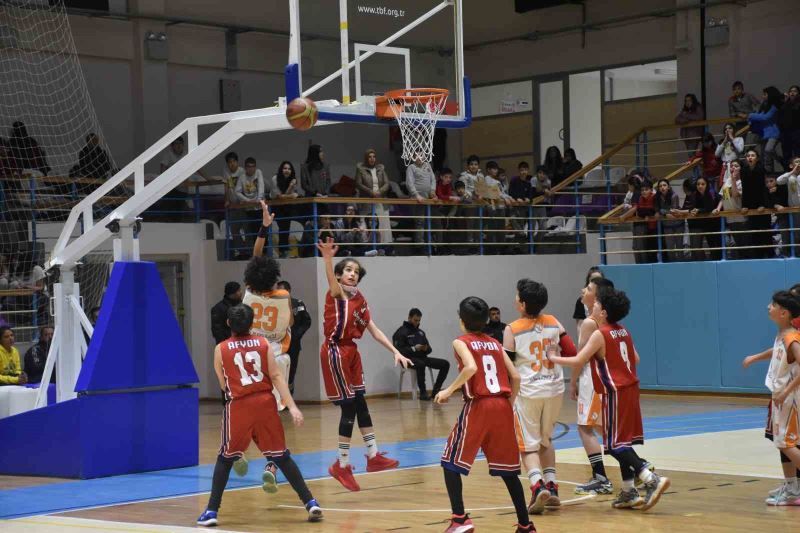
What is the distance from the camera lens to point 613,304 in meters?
8.88

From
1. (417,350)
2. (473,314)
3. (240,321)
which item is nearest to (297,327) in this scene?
(417,350)

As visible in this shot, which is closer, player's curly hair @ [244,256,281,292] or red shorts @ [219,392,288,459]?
red shorts @ [219,392,288,459]

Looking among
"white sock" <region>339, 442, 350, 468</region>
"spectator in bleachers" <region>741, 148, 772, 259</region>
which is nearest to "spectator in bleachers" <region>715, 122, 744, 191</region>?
"spectator in bleachers" <region>741, 148, 772, 259</region>

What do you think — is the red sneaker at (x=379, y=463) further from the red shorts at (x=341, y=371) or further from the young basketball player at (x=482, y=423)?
the young basketball player at (x=482, y=423)

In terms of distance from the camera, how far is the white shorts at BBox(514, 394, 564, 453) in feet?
29.1

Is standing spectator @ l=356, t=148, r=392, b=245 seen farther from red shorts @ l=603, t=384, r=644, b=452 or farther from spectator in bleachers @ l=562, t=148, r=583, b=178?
red shorts @ l=603, t=384, r=644, b=452

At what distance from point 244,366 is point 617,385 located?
2.71 metres

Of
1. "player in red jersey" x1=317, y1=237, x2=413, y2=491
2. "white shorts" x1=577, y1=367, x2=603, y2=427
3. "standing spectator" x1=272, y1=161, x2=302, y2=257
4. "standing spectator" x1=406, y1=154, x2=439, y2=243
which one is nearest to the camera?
"white shorts" x1=577, y1=367, x2=603, y2=427

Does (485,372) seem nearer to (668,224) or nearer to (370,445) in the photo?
(370,445)

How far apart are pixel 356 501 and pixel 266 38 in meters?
17.0

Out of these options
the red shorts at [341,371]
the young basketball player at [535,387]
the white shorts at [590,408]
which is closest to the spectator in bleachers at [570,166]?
the red shorts at [341,371]

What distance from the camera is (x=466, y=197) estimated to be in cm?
2091

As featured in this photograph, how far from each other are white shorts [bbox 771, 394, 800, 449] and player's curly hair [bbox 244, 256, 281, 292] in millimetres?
4067

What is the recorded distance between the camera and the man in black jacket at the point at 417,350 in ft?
63.1
